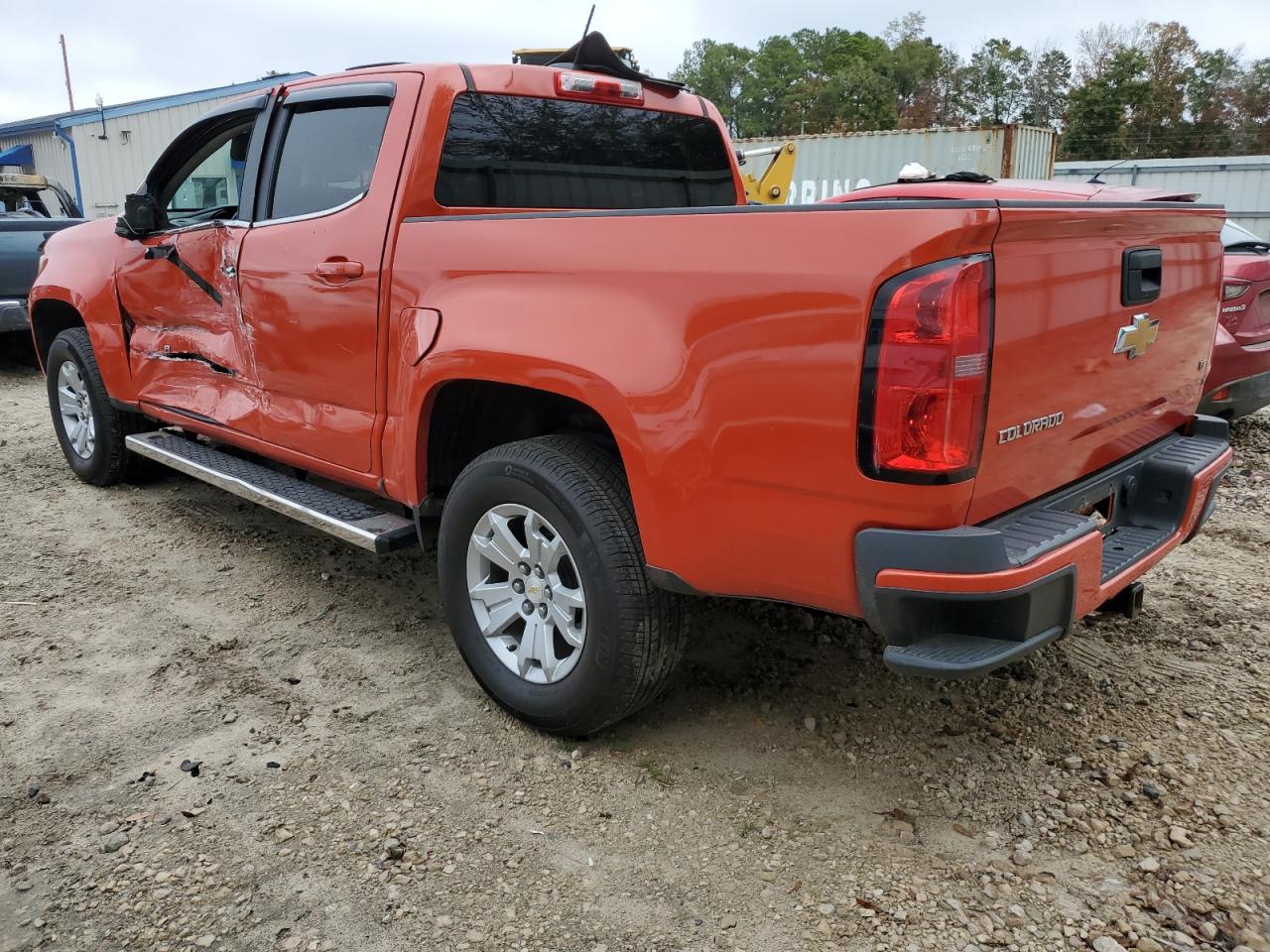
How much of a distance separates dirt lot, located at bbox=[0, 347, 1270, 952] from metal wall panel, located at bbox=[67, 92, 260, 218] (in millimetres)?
20840

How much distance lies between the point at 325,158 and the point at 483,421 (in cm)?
119

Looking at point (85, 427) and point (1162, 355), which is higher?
point (1162, 355)

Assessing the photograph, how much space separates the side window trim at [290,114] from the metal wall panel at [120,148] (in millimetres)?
19701

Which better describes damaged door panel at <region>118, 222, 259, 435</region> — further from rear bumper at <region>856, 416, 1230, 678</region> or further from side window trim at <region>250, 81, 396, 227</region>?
rear bumper at <region>856, 416, 1230, 678</region>

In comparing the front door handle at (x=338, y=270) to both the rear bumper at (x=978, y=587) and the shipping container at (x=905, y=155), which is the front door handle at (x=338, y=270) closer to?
the rear bumper at (x=978, y=587)

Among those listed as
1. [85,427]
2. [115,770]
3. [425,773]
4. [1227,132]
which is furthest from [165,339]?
[1227,132]

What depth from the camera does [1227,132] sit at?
45531 mm

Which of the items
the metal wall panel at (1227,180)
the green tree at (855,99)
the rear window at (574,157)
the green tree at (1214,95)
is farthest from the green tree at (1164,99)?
the rear window at (574,157)

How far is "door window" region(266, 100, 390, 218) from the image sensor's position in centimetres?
350

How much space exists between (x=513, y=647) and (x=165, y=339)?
8.42 feet

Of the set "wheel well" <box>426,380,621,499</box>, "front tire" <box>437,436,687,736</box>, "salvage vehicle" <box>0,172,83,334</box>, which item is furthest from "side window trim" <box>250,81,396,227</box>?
"salvage vehicle" <box>0,172,83,334</box>

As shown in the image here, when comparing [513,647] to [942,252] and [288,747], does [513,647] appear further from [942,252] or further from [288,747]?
[942,252]

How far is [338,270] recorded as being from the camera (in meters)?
3.39

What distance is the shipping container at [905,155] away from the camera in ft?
54.2
